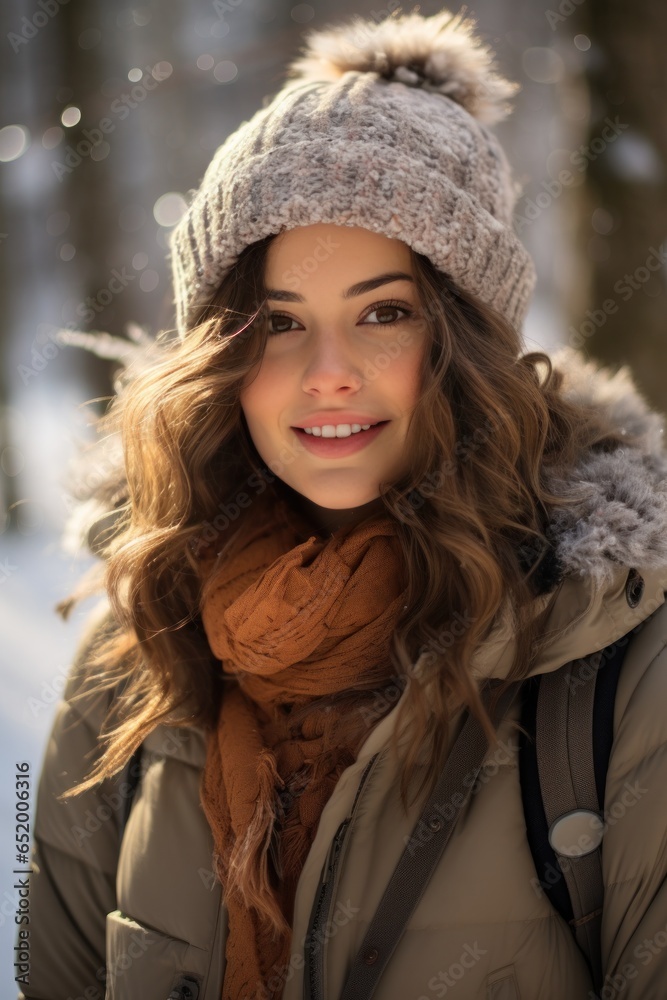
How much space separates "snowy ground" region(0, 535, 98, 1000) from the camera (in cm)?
249

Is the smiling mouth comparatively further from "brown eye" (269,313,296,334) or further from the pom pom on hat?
the pom pom on hat

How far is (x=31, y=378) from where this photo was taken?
283 inches

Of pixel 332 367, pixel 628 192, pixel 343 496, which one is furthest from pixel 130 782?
pixel 628 192

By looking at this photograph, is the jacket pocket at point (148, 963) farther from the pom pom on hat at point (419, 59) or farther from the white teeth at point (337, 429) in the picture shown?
the pom pom on hat at point (419, 59)

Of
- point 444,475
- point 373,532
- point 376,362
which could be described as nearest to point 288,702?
point 373,532

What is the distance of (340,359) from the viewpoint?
61.8 inches

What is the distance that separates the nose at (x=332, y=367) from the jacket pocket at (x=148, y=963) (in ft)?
3.97

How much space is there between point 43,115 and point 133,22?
130 cm

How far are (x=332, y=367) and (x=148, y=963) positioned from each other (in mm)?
1314

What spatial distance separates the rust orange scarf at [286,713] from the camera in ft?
5.09

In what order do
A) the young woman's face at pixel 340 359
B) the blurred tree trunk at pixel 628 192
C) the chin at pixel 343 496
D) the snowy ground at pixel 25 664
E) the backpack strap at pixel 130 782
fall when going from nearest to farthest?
the young woman's face at pixel 340 359
the chin at pixel 343 496
the backpack strap at pixel 130 782
the snowy ground at pixel 25 664
the blurred tree trunk at pixel 628 192

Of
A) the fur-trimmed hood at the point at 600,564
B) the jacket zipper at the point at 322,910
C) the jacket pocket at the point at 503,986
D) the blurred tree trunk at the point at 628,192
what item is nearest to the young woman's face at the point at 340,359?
the fur-trimmed hood at the point at 600,564

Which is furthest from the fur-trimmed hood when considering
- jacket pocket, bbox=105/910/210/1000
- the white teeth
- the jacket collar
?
jacket pocket, bbox=105/910/210/1000

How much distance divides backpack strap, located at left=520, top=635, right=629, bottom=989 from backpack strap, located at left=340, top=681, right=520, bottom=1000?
10cm
